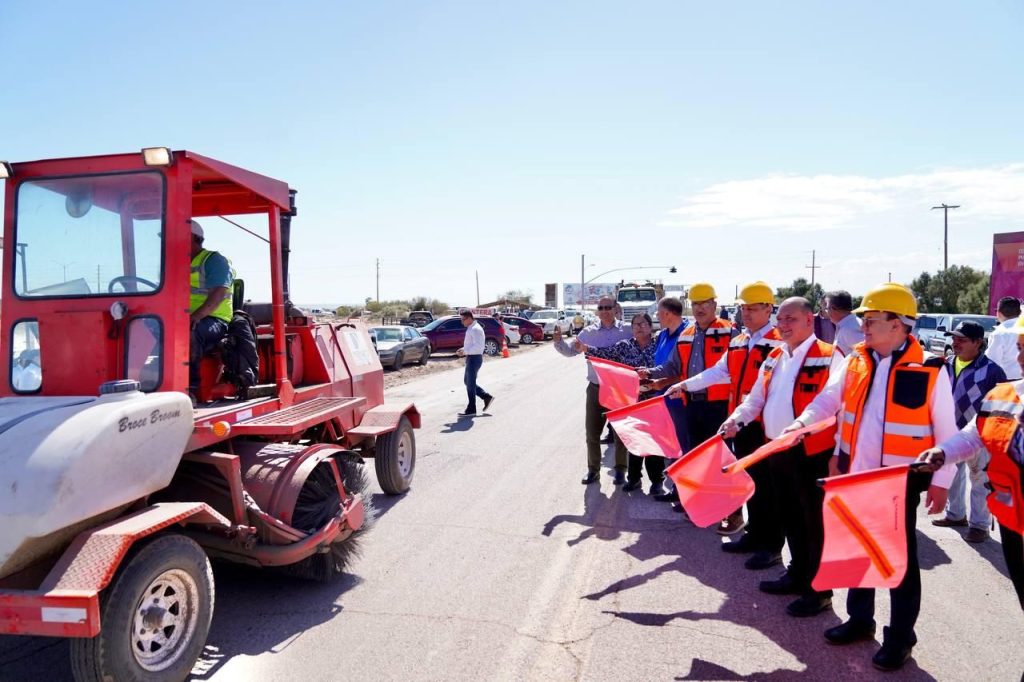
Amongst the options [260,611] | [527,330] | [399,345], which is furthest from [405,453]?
[527,330]

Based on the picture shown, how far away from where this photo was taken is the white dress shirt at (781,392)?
14.5 ft

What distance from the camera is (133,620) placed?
303 centimetres

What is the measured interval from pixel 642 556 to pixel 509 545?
1061mm

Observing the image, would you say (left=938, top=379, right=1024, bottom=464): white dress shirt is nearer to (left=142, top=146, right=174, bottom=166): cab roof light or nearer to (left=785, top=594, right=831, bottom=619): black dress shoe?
(left=785, top=594, right=831, bottom=619): black dress shoe

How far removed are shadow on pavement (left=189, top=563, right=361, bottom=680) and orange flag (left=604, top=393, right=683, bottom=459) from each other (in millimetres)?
2689

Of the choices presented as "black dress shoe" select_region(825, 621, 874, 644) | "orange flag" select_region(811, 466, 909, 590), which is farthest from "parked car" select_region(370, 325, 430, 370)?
"orange flag" select_region(811, 466, 909, 590)

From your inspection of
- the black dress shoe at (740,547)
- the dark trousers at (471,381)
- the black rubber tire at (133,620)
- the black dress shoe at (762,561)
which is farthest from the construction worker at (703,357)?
the dark trousers at (471,381)

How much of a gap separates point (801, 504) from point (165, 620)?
3762 mm

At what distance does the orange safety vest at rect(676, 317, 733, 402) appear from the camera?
19.4 feet

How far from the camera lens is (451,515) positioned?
6.13 metres

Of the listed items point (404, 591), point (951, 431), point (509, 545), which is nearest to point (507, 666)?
point (404, 591)

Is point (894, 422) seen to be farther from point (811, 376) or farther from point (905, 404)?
point (811, 376)

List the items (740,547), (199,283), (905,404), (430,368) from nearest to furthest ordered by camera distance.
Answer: (905,404)
(199,283)
(740,547)
(430,368)

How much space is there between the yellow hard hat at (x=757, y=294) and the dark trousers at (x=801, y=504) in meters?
1.26
